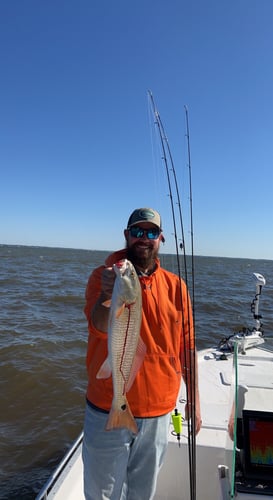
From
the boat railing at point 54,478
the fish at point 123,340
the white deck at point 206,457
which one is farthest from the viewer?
the white deck at point 206,457

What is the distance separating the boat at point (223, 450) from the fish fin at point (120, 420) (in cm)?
85

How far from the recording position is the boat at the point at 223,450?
9.10 ft

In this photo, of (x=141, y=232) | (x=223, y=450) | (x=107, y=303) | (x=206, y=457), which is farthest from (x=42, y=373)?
(x=107, y=303)

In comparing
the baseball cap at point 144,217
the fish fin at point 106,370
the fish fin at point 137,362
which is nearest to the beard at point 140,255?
the baseball cap at point 144,217

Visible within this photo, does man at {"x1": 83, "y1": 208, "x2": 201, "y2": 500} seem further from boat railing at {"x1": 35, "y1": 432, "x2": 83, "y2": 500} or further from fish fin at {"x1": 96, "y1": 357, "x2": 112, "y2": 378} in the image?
boat railing at {"x1": 35, "y1": 432, "x2": 83, "y2": 500}

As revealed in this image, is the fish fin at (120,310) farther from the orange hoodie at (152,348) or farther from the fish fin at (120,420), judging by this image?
the fish fin at (120,420)

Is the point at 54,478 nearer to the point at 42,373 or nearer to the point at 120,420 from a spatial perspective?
the point at 120,420

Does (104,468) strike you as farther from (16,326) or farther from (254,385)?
(16,326)

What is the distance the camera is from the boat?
277cm

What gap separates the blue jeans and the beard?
114 centimetres

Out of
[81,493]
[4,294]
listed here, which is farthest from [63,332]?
[81,493]

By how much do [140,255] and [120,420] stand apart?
1.19 m

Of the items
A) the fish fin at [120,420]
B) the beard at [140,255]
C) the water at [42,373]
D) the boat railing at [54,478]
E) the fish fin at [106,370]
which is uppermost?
the beard at [140,255]

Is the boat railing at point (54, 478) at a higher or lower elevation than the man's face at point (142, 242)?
lower
